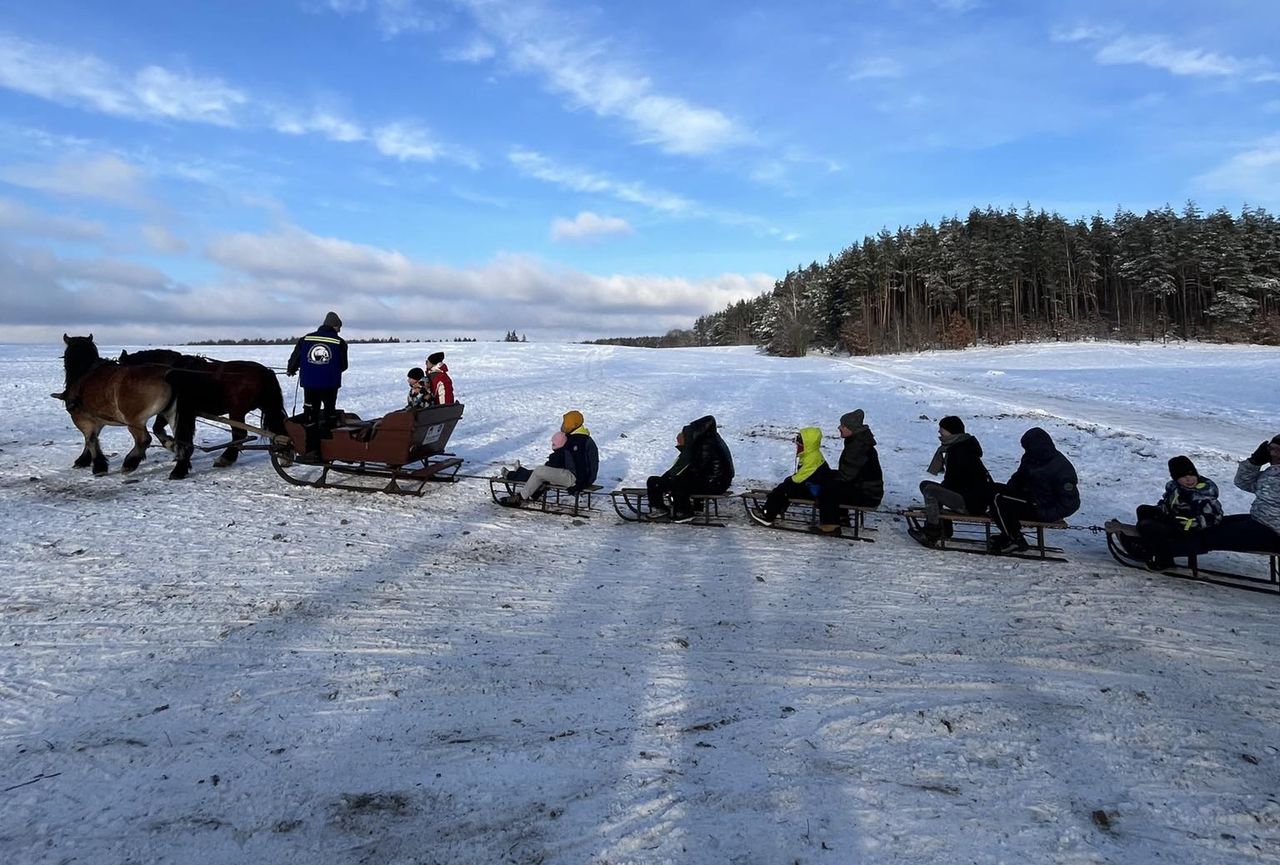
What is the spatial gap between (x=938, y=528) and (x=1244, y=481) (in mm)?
2713

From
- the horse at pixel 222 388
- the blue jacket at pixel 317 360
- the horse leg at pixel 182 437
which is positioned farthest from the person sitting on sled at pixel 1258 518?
the horse leg at pixel 182 437

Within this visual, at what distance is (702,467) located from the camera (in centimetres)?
819

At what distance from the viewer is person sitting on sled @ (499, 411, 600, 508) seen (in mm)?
8375

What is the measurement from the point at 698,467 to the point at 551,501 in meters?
2.33

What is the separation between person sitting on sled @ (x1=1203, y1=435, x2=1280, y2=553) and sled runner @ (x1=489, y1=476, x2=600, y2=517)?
6.37 m

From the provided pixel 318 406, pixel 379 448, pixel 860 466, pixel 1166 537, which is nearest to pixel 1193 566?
pixel 1166 537

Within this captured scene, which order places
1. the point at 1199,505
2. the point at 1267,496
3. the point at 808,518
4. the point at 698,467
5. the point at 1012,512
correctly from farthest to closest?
the point at 808,518 < the point at 698,467 < the point at 1012,512 < the point at 1199,505 < the point at 1267,496

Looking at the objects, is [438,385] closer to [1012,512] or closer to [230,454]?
[230,454]

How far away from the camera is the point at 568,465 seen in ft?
27.9

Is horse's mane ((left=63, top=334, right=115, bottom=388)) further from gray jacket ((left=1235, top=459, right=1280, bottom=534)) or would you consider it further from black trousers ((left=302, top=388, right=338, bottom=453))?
gray jacket ((left=1235, top=459, right=1280, bottom=534))

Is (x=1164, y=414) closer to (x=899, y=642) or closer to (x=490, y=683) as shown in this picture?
(x=899, y=642)

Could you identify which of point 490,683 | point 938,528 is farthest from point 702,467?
point 490,683

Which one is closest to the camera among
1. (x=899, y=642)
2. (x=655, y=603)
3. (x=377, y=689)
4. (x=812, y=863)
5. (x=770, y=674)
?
(x=812, y=863)

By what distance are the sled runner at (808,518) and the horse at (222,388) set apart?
21.9ft
